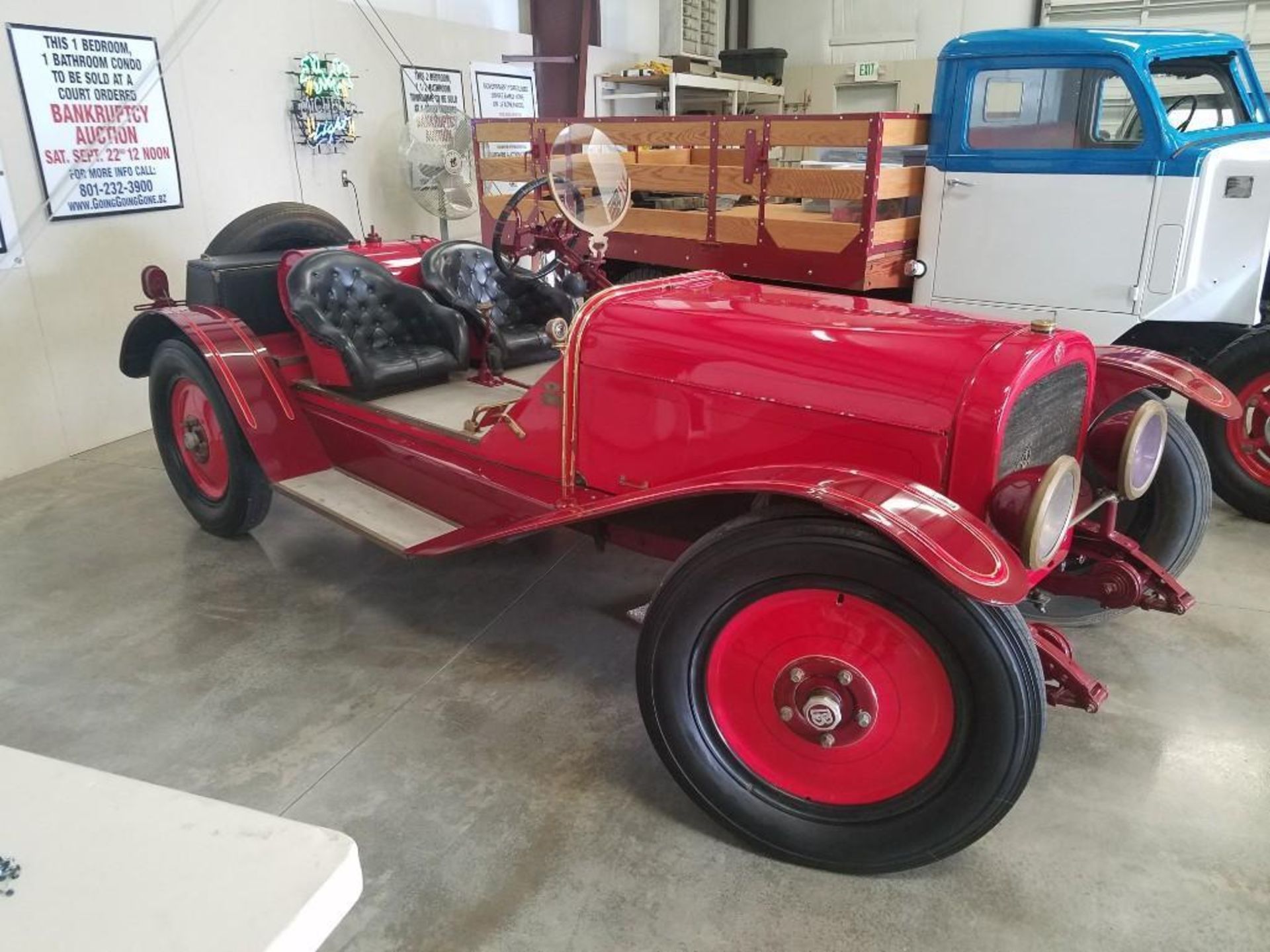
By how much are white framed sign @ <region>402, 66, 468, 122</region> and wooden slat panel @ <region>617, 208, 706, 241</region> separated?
2.09 meters

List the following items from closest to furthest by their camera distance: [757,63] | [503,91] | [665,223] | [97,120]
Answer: [97,120] → [665,223] → [503,91] → [757,63]

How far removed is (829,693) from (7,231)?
4.38 meters

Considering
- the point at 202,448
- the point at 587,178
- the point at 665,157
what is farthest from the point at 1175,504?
the point at 665,157

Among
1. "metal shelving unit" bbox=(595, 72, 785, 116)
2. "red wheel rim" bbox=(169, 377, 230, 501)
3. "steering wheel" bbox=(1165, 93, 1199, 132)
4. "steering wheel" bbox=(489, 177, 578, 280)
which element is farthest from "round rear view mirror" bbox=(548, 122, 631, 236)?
"metal shelving unit" bbox=(595, 72, 785, 116)

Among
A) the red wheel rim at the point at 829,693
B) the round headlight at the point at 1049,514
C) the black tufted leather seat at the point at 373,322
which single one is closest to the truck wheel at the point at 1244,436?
the round headlight at the point at 1049,514

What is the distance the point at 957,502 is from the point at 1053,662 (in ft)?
1.35

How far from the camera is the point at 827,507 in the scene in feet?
6.10

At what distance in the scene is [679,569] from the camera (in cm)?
194

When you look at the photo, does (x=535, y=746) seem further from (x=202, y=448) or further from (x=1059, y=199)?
(x=1059, y=199)

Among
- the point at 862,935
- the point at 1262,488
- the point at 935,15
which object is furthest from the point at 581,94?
the point at 862,935

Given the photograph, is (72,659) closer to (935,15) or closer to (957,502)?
(957,502)

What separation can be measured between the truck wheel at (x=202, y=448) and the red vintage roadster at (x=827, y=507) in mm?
444

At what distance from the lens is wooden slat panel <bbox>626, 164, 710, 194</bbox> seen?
4797mm

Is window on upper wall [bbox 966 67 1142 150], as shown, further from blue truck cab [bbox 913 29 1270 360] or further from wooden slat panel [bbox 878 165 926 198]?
wooden slat panel [bbox 878 165 926 198]
